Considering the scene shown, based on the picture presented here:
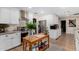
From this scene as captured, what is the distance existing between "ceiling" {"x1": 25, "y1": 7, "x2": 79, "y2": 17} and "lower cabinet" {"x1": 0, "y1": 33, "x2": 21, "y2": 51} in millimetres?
640

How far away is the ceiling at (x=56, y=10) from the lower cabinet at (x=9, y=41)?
0.64 m

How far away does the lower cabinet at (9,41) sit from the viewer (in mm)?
2113

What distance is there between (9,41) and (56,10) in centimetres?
118

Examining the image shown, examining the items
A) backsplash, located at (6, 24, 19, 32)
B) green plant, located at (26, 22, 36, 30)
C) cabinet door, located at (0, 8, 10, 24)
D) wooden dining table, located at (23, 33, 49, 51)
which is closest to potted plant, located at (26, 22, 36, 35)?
green plant, located at (26, 22, 36, 30)

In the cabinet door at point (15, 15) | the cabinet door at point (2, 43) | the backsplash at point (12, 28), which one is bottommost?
the cabinet door at point (2, 43)

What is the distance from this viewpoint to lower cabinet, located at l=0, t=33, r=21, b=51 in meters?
2.11

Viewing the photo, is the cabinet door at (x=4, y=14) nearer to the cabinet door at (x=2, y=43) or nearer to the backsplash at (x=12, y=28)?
the backsplash at (x=12, y=28)

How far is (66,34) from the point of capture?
2.30m

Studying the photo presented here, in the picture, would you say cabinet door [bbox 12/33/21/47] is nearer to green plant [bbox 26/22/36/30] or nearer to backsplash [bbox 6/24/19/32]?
backsplash [bbox 6/24/19/32]

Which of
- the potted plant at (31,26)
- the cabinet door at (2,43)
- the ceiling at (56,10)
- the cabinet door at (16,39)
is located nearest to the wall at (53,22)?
the ceiling at (56,10)
